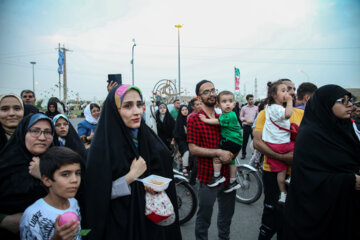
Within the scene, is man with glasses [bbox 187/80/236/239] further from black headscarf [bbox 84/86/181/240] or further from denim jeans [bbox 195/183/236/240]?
black headscarf [bbox 84/86/181/240]

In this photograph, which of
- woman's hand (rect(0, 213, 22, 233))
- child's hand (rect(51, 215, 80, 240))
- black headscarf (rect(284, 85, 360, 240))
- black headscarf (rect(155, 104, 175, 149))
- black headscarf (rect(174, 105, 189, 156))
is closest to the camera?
child's hand (rect(51, 215, 80, 240))

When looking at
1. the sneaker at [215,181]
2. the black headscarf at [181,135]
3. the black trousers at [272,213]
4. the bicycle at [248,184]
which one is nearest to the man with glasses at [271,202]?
the black trousers at [272,213]

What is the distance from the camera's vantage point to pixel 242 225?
11.6 feet

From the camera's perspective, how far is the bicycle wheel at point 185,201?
3686mm

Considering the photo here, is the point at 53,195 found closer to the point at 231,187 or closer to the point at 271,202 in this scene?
the point at 231,187

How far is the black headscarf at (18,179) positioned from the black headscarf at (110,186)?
474 millimetres

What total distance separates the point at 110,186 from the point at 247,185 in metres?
3.49

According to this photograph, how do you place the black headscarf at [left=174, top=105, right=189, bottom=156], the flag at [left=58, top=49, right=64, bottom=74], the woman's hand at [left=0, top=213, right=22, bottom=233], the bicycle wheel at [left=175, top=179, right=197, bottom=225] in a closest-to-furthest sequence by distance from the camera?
1. the woman's hand at [left=0, top=213, right=22, bottom=233]
2. the bicycle wheel at [left=175, top=179, right=197, bottom=225]
3. the black headscarf at [left=174, top=105, right=189, bottom=156]
4. the flag at [left=58, top=49, right=64, bottom=74]

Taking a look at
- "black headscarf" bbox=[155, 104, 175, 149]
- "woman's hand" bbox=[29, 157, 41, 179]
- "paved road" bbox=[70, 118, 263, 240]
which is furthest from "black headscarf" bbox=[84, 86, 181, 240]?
"black headscarf" bbox=[155, 104, 175, 149]

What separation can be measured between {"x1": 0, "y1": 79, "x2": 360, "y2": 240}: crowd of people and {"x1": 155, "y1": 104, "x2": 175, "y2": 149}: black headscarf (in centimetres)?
406

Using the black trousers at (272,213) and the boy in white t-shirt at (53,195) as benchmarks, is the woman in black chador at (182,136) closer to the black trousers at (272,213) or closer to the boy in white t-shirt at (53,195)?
the black trousers at (272,213)

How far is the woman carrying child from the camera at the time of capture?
2.59 m

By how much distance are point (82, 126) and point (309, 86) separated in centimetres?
453

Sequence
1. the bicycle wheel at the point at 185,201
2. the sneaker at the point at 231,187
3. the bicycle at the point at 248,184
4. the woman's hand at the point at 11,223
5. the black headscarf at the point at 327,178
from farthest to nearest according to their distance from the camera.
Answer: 1. the bicycle at the point at 248,184
2. the bicycle wheel at the point at 185,201
3. the sneaker at the point at 231,187
4. the black headscarf at the point at 327,178
5. the woman's hand at the point at 11,223
